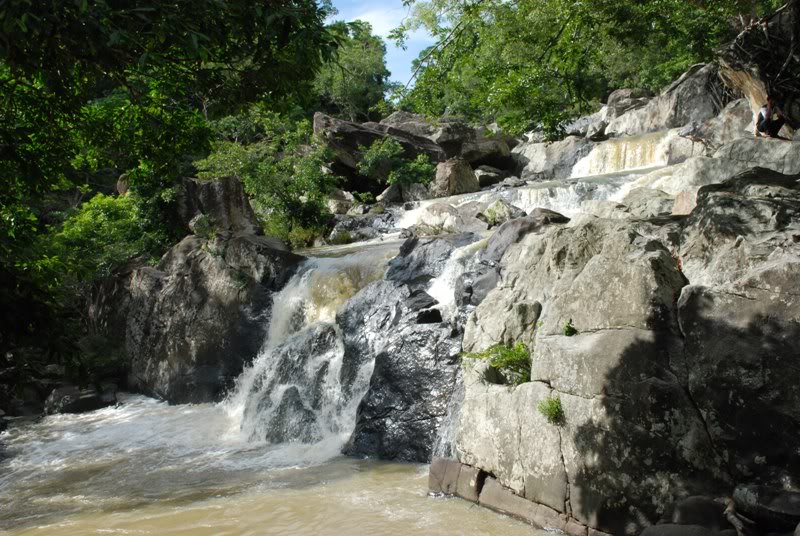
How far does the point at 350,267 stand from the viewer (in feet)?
43.1

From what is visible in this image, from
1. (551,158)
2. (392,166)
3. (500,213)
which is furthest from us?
(392,166)

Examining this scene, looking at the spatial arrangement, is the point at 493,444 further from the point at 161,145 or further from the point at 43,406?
the point at 43,406

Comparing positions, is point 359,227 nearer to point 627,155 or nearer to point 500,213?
point 500,213

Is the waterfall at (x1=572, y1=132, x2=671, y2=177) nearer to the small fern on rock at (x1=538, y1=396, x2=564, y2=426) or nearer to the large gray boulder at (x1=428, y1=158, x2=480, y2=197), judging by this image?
the large gray boulder at (x1=428, y1=158, x2=480, y2=197)

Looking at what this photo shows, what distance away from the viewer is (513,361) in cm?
658

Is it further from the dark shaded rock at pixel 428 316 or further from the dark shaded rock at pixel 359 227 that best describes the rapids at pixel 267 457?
the dark shaded rock at pixel 359 227

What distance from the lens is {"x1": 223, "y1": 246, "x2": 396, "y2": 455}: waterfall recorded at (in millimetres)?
9852

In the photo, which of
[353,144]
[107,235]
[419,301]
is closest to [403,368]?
[419,301]

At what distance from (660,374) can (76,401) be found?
1343 cm

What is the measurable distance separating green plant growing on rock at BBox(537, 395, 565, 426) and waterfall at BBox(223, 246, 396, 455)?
4240mm

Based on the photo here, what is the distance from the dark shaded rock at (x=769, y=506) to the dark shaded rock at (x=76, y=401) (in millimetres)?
13444

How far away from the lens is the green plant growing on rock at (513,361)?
258 inches

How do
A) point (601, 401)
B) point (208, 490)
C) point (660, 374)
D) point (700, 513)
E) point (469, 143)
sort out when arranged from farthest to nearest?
point (469, 143), point (208, 490), point (601, 401), point (660, 374), point (700, 513)

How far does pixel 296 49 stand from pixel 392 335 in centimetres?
606
